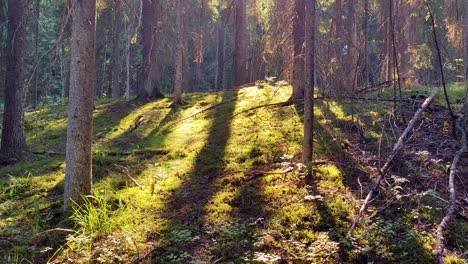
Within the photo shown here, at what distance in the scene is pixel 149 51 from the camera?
45.3 ft

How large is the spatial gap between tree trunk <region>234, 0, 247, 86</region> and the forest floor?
6099 mm

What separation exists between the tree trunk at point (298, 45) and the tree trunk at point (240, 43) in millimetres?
5589

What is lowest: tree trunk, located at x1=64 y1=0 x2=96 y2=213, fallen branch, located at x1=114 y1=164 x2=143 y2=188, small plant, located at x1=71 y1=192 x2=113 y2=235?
small plant, located at x1=71 y1=192 x2=113 y2=235

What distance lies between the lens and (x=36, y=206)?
222 inches

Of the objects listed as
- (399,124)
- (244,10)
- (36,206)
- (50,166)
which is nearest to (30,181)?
(50,166)

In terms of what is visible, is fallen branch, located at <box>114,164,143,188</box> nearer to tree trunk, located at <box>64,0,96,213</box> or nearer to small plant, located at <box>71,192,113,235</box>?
Answer: tree trunk, located at <box>64,0,96,213</box>

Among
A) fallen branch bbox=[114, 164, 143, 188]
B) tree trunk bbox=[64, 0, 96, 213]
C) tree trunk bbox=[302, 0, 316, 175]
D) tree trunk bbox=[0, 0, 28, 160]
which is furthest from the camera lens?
tree trunk bbox=[0, 0, 28, 160]

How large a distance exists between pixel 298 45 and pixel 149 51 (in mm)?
7395

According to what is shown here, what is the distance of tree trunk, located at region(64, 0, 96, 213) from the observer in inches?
207

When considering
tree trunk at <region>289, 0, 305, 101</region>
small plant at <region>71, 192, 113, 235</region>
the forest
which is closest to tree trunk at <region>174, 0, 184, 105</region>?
the forest

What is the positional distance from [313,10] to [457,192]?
3.16m

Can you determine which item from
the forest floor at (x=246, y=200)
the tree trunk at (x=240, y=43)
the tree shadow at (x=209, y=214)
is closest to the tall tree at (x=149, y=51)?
the tree trunk at (x=240, y=43)

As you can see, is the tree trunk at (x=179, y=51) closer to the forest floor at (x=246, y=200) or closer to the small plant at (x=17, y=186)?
the forest floor at (x=246, y=200)

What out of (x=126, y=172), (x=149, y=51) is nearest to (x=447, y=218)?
(x=126, y=172)
